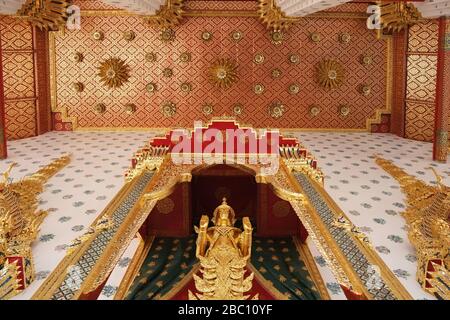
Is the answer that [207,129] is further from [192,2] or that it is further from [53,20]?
[53,20]

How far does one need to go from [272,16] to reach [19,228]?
856cm

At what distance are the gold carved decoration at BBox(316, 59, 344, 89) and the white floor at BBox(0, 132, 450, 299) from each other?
1531 millimetres

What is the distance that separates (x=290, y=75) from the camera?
11648 millimetres

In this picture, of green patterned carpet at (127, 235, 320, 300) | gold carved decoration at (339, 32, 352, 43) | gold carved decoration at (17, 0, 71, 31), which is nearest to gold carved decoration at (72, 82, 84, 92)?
gold carved decoration at (17, 0, 71, 31)

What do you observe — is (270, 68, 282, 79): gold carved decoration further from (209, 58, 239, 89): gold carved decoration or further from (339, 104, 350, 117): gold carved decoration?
(339, 104, 350, 117): gold carved decoration

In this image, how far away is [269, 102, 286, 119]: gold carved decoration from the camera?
38.6 ft

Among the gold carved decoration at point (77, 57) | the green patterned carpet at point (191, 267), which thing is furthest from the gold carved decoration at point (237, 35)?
the green patterned carpet at point (191, 267)

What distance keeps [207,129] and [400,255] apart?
4.63 meters

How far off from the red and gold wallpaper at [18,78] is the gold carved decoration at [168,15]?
11.4 ft

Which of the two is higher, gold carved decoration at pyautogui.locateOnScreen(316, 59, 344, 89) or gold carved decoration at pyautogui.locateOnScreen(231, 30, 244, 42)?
gold carved decoration at pyautogui.locateOnScreen(231, 30, 244, 42)

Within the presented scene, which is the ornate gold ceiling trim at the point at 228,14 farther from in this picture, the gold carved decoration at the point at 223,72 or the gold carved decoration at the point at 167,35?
the gold carved decoration at the point at 223,72

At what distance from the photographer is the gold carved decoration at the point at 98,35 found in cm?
1136

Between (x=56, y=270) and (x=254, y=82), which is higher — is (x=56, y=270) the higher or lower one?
the lower one

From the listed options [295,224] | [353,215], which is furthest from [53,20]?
[353,215]
